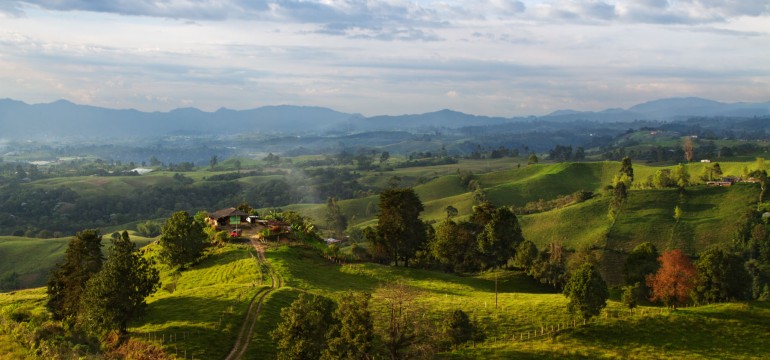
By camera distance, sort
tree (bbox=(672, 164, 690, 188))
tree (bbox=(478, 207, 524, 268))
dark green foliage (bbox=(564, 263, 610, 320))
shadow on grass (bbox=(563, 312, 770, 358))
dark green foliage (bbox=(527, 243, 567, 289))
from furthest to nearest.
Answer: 1. tree (bbox=(672, 164, 690, 188))
2. tree (bbox=(478, 207, 524, 268))
3. dark green foliage (bbox=(527, 243, 567, 289))
4. dark green foliage (bbox=(564, 263, 610, 320))
5. shadow on grass (bbox=(563, 312, 770, 358))

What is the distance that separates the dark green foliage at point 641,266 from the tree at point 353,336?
170 feet

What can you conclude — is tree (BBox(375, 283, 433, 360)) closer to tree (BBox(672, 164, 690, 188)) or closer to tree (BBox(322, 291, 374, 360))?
tree (BBox(322, 291, 374, 360))

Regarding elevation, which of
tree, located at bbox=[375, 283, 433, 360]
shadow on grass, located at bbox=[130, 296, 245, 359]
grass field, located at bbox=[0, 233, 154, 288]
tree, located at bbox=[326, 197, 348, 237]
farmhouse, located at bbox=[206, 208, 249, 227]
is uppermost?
farmhouse, located at bbox=[206, 208, 249, 227]

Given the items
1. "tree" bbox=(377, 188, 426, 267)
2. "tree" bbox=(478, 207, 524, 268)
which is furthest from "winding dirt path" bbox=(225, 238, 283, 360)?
"tree" bbox=(478, 207, 524, 268)

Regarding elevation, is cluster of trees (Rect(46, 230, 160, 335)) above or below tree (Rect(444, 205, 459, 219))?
above

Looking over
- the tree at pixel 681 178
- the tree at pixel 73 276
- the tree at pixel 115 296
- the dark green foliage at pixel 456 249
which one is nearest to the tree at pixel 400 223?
the dark green foliage at pixel 456 249

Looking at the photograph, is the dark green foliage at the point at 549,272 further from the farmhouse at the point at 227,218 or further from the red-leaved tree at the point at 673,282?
the farmhouse at the point at 227,218

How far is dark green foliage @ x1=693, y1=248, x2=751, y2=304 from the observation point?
6269 cm

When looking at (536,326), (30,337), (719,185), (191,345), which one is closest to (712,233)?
(719,185)

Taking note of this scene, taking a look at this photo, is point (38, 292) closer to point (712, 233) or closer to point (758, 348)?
point (758, 348)

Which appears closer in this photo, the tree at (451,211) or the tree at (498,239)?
the tree at (498,239)

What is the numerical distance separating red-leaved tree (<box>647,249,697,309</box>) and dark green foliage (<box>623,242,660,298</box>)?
9.50 m

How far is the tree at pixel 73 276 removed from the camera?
5438 cm

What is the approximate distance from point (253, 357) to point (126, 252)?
17446 millimetres
